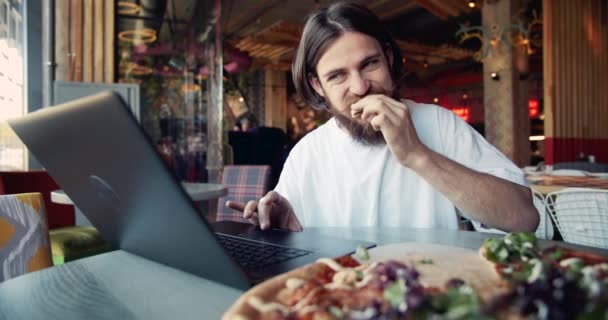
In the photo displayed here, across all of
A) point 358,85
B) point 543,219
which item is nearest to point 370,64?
point 358,85

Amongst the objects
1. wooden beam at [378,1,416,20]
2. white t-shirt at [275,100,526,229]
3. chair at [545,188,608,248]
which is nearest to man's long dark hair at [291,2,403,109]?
white t-shirt at [275,100,526,229]

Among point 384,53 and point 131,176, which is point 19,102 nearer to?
point 384,53

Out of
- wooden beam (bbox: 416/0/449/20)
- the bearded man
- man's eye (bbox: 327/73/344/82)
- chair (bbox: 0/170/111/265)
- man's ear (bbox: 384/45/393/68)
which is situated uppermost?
wooden beam (bbox: 416/0/449/20)

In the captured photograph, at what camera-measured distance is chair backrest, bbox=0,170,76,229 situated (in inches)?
114

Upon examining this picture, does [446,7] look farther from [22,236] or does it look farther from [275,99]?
[275,99]

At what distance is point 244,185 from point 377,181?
150cm

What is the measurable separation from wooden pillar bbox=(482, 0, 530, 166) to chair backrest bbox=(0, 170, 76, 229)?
6.50 m

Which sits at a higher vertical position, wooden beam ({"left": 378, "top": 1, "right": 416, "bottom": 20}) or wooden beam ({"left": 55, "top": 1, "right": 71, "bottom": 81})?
wooden beam ({"left": 378, "top": 1, "right": 416, "bottom": 20})

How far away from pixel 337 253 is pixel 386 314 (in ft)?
1.63

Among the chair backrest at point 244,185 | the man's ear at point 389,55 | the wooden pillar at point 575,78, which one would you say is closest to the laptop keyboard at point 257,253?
the man's ear at point 389,55

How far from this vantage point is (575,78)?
24.9 ft

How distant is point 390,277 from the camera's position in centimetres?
47

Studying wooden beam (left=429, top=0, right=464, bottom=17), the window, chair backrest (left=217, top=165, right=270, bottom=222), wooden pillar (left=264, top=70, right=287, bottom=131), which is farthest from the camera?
wooden pillar (left=264, top=70, right=287, bottom=131)

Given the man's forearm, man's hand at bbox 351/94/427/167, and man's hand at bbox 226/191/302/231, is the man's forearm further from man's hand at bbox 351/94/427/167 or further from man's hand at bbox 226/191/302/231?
man's hand at bbox 226/191/302/231
